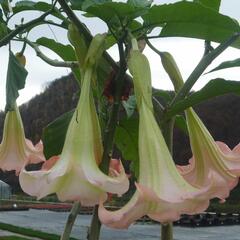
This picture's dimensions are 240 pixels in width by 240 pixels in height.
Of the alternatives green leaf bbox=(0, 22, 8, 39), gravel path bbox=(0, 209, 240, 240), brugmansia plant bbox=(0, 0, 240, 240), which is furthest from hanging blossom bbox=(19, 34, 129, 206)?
gravel path bbox=(0, 209, 240, 240)

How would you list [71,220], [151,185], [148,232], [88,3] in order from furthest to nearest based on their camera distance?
[148,232] → [71,220] → [88,3] → [151,185]

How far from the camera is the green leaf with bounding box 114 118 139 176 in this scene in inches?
30.2

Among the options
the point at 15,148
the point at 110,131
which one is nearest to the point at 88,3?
the point at 110,131

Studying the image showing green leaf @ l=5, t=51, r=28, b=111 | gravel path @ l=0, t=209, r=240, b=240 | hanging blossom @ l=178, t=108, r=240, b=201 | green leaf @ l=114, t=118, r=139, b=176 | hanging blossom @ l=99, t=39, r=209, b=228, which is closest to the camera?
hanging blossom @ l=99, t=39, r=209, b=228

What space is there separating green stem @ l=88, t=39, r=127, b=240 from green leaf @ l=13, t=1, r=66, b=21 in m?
0.13

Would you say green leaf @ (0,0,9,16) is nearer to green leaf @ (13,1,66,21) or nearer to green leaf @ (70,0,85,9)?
green leaf @ (13,1,66,21)

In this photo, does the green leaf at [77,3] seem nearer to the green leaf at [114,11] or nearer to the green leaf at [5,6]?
the green leaf at [114,11]

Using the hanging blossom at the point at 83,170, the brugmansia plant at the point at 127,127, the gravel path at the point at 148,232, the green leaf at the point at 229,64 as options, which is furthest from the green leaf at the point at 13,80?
the gravel path at the point at 148,232

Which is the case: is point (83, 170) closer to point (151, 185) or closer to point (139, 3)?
point (151, 185)

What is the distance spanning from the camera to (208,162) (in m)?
0.60

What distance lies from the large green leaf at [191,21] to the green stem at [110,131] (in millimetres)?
53

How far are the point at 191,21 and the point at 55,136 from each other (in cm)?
22

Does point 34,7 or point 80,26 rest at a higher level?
point 34,7

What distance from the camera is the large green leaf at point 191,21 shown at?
0.62m
